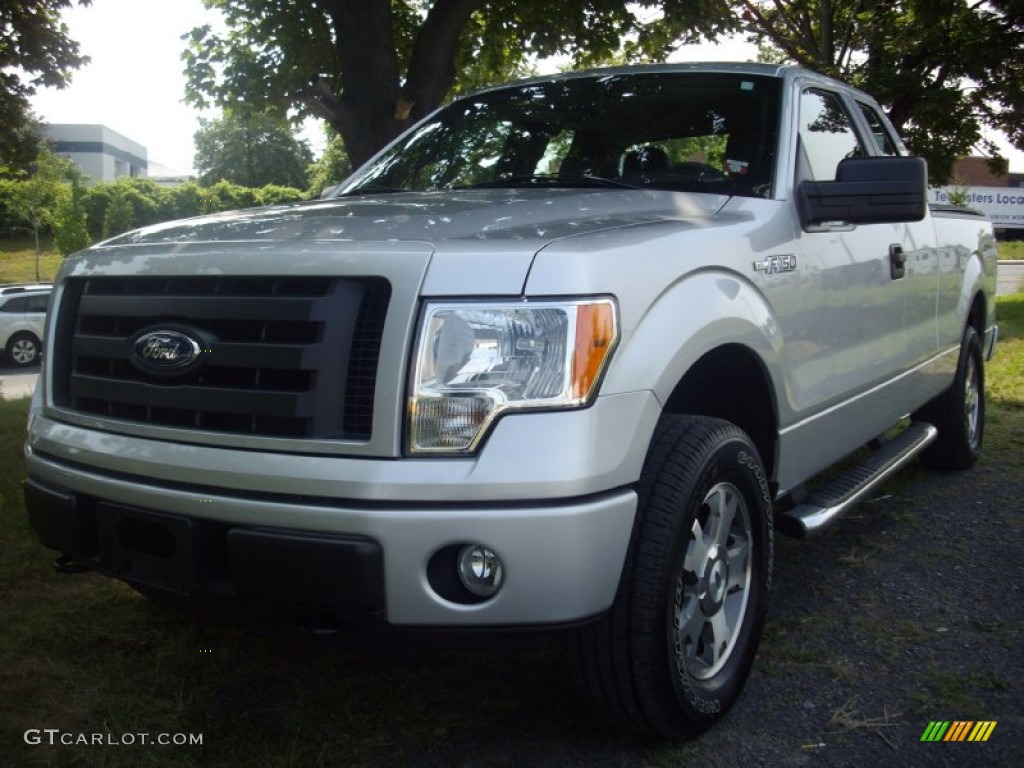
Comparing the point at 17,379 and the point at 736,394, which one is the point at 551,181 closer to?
the point at 736,394

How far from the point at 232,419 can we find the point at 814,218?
2008mm

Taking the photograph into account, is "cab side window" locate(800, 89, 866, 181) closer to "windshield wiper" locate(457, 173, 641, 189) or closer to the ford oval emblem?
"windshield wiper" locate(457, 173, 641, 189)

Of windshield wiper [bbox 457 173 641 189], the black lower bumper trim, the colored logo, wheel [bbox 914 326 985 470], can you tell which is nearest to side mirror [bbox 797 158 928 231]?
windshield wiper [bbox 457 173 641 189]

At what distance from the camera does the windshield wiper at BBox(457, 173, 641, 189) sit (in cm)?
327

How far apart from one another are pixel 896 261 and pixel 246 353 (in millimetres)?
2783

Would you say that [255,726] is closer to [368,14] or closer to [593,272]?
[593,272]

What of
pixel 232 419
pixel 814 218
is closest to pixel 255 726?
pixel 232 419

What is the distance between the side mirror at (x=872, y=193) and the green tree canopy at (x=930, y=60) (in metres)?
11.3

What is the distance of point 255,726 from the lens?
2.68 meters

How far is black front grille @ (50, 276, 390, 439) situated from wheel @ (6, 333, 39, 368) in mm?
19357

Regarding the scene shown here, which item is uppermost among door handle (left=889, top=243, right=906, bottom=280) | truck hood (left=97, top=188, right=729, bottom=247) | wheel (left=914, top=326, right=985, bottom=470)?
truck hood (left=97, top=188, right=729, bottom=247)

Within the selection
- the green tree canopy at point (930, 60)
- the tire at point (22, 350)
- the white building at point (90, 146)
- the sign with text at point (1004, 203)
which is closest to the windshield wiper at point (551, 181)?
the green tree canopy at point (930, 60)

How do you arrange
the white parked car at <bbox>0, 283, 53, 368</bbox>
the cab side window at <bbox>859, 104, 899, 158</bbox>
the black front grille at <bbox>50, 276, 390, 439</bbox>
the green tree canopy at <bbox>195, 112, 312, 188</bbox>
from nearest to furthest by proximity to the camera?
the black front grille at <bbox>50, 276, 390, 439</bbox>, the cab side window at <bbox>859, 104, 899, 158</bbox>, the white parked car at <bbox>0, 283, 53, 368</bbox>, the green tree canopy at <bbox>195, 112, 312, 188</bbox>

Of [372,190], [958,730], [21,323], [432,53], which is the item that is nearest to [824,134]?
[372,190]
